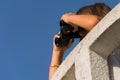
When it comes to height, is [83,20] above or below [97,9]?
below

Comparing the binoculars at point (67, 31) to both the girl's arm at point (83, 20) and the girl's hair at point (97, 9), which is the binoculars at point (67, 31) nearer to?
the girl's arm at point (83, 20)

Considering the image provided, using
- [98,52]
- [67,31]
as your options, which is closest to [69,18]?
[67,31]

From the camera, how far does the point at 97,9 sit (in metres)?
3.83

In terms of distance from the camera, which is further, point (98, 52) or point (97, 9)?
point (97, 9)

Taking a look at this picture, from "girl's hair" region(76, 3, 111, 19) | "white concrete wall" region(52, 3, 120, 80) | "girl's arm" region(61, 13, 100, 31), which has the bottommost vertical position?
"white concrete wall" region(52, 3, 120, 80)

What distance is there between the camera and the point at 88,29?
12.2ft

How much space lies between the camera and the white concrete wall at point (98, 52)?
138 inches

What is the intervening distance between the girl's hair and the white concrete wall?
23cm

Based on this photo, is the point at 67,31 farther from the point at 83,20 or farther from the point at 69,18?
the point at 83,20

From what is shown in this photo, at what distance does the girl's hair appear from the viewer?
12.5ft

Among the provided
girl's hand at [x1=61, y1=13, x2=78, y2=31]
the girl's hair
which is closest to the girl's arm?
girl's hand at [x1=61, y1=13, x2=78, y2=31]

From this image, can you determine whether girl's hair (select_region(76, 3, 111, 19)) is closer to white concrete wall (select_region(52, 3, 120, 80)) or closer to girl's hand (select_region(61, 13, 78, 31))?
girl's hand (select_region(61, 13, 78, 31))

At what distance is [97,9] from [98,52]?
13.8 inches

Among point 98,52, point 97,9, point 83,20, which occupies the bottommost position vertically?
point 98,52
